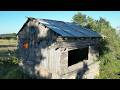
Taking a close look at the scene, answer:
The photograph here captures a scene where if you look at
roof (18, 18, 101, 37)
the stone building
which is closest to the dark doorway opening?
the stone building

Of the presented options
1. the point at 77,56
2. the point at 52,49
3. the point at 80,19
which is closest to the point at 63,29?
the point at 52,49

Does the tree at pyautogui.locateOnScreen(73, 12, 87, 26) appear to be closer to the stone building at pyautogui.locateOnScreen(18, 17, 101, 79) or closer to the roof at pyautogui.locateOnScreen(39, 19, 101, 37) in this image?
the stone building at pyautogui.locateOnScreen(18, 17, 101, 79)

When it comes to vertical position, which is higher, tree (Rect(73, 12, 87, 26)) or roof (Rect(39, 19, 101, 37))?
tree (Rect(73, 12, 87, 26))

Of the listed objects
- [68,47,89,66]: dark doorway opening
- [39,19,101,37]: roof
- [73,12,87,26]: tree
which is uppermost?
[73,12,87,26]: tree

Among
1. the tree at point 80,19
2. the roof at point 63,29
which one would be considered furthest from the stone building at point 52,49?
the tree at point 80,19

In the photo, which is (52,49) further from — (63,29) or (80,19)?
(80,19)

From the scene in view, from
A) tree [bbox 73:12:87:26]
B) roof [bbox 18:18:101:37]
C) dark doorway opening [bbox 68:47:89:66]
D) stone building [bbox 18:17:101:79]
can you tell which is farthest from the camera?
tree [bbox 73:12:87:26]

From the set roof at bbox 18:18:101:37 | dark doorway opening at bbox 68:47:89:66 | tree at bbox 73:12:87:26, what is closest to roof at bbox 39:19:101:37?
roof at bbox 18:18:101:37

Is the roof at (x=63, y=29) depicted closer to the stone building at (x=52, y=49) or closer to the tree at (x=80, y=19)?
the stone building at (x=52, y=49)

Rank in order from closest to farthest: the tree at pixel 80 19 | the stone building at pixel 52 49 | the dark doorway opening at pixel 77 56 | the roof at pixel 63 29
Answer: the stone building at pixel 52 49 → the roof at pixel 63 29 → the dark doorway opening at pixel 77 56 → the tree at pixel 80 19

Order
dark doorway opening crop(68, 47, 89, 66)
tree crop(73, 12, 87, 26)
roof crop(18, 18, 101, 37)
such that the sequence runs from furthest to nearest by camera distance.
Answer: tree crop(73, 12, 87, 26) → dark doorway opening crop(68, 47, 89, 66) → roof crop(18, 18, 101, 37)

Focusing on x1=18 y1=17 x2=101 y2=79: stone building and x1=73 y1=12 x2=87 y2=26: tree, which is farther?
x1=73 y1=12 x2=87 y2=26: tree
